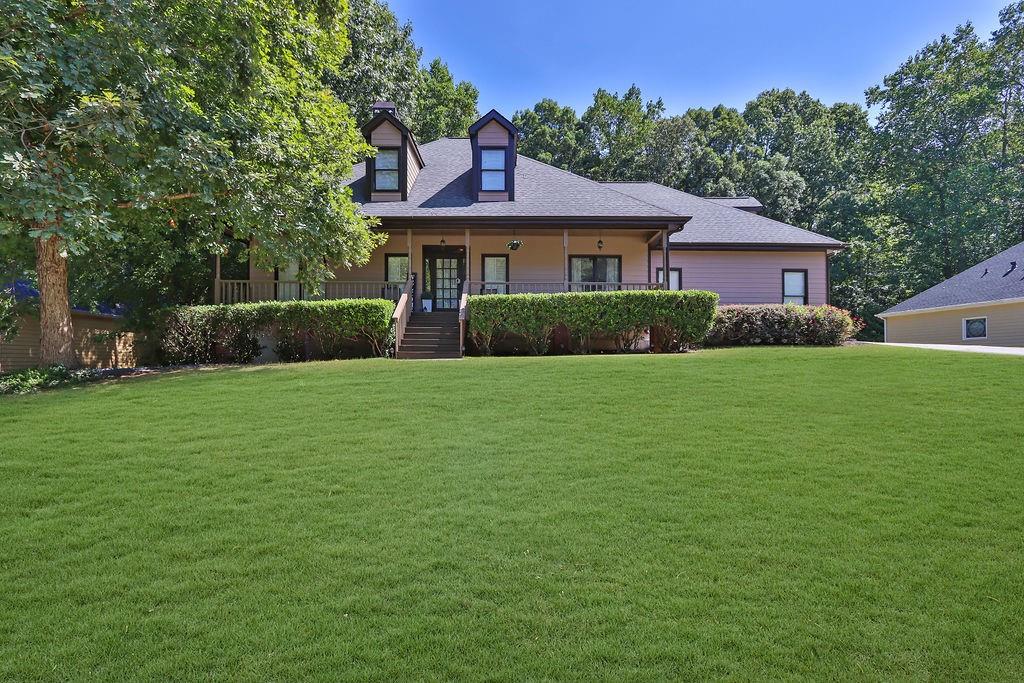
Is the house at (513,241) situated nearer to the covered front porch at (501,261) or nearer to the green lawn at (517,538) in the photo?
the covered front porch at (501,261)

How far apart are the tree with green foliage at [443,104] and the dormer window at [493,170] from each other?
54.4 ft

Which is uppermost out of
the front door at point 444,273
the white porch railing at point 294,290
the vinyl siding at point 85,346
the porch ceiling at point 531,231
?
the porch ceiling at point 531,231

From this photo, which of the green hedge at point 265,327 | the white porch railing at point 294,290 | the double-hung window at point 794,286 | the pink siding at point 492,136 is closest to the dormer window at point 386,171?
the pink siding at point 492,136

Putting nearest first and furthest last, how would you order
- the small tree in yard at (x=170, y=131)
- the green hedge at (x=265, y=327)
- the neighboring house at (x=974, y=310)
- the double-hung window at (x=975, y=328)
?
the small tree in yard at (x=170, y=131), the green hedge at (x=265, y=327), the neighboring house at (x=974, y=310), the double-hung window at (x=975, y=328)

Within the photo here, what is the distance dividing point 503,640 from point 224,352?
1210 centimetres

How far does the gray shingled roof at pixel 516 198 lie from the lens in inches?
623

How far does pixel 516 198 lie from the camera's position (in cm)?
1709

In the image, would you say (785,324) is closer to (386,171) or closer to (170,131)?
(386,171)

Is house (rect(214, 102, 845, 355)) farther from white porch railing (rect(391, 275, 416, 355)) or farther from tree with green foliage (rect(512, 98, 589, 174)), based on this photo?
tree with green foliage (rect(512, 98, 589, 174))

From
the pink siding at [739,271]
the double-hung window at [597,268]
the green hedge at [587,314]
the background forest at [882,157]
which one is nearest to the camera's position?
the green hedge at [587,314]

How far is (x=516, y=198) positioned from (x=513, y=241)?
4.26 ft

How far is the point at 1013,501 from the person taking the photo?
4625 mm

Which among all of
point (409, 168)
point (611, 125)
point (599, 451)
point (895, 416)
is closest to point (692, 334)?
point (895, 416)

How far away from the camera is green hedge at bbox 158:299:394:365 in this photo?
1262cm
